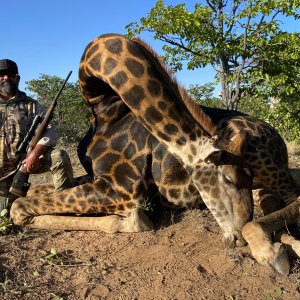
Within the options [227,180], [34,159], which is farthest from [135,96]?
[34,159]

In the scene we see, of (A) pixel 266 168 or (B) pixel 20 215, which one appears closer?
(B) pixel 20 215

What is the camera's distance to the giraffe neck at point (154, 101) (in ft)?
12.3

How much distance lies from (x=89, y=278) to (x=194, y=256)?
→ 3.10ft

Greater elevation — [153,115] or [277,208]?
[153,115]

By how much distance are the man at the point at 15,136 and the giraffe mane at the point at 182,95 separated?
168cm

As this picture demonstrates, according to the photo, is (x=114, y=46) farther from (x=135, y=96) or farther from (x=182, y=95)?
(x=182, y=95)

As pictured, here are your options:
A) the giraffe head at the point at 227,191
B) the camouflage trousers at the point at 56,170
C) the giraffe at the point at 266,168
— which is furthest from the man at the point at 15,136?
the giraffe head at the point at 227,191

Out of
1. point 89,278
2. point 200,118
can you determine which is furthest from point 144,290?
point 200,118

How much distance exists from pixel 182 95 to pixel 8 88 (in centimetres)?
241

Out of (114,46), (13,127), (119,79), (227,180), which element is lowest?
(227,180)

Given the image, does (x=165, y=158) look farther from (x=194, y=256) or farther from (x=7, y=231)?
(x=7, y=231)

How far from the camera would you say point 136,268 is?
3244 mm

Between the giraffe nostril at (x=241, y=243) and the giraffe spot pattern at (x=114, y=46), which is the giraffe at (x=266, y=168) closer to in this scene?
the giraffe nostril at (x=241, y=243)

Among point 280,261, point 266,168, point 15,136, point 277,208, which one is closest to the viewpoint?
point 280,261
